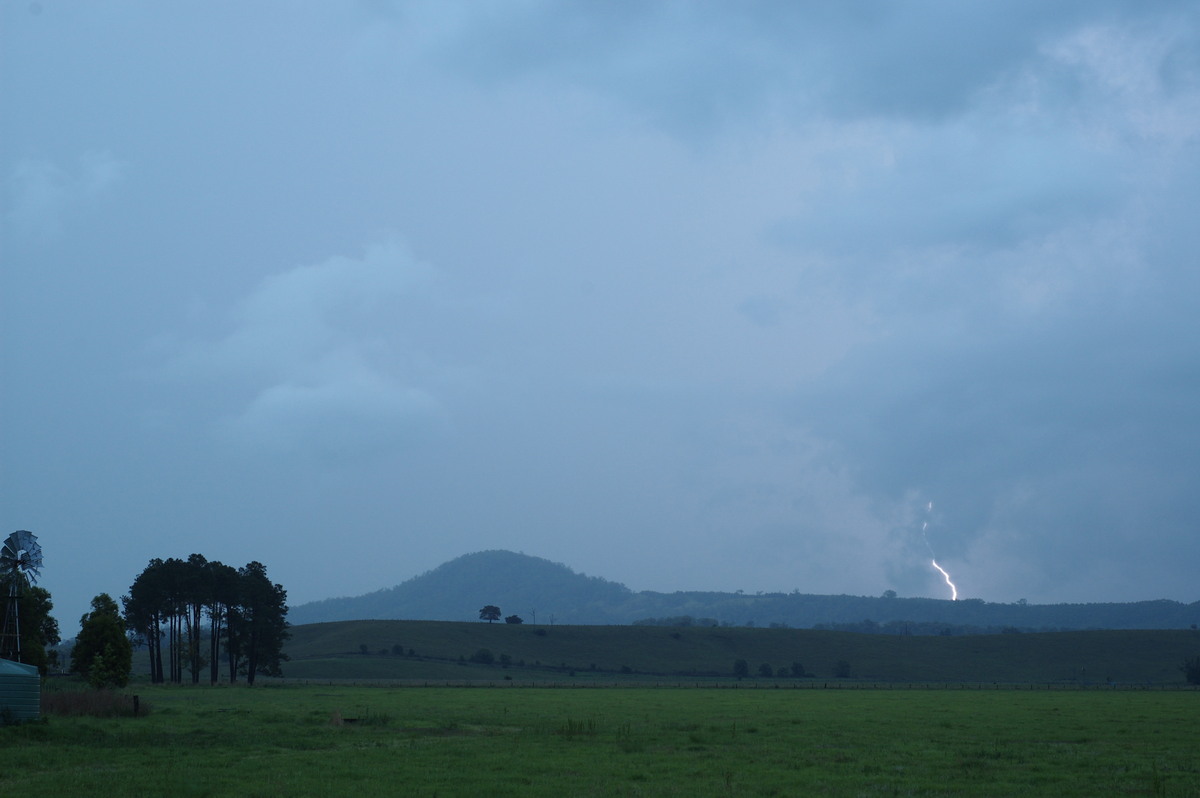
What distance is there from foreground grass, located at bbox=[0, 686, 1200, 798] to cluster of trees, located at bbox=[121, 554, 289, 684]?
59.0 meters

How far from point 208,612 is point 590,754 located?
320 ft

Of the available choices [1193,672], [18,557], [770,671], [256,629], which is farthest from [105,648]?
[1193,672]

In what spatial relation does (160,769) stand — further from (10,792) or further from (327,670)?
(327,670)

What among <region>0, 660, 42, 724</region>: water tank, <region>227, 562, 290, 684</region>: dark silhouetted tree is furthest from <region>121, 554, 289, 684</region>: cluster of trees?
<region>0, 660, 42, 724</region>: water tank

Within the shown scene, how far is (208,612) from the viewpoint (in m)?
121

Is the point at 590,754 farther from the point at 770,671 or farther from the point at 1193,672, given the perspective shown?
the point at 770,671

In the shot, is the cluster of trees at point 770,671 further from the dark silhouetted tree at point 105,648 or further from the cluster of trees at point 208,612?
the dark silhouetted tree at point 105,648

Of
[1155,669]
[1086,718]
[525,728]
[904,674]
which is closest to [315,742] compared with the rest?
[525,728]

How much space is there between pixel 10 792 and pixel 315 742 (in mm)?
13895

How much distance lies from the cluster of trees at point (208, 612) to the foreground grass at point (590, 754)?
59014mm

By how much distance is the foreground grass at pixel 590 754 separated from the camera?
2791 centimetres

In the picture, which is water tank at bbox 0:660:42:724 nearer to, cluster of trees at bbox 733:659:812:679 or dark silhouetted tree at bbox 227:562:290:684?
dark silhouetted tree at bbox 227:562:290:684

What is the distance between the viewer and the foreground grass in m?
27.9

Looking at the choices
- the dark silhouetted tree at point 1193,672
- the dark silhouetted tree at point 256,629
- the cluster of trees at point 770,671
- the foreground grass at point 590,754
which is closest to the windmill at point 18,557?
the foreground grass at point 590,754
